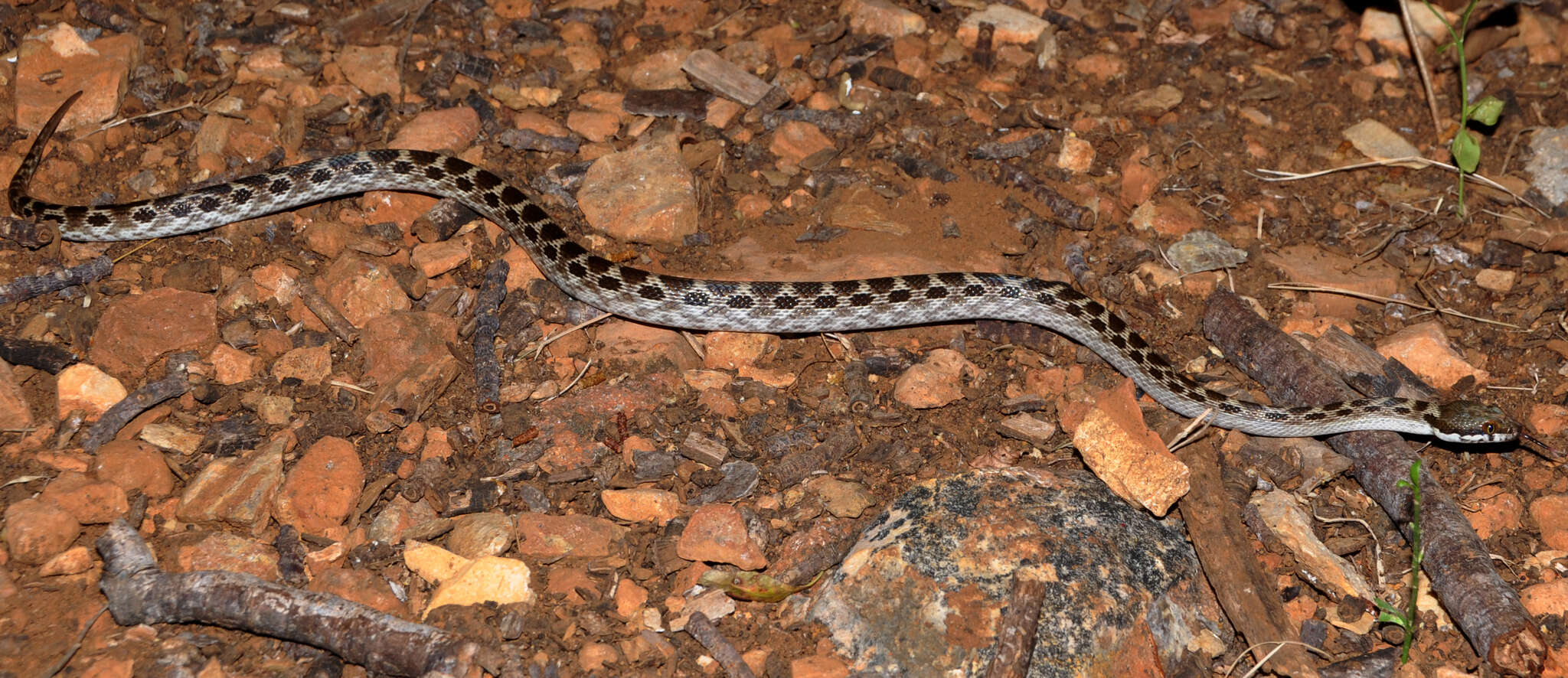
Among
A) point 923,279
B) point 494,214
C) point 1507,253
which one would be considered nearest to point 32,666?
point 494,214

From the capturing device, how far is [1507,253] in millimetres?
9227

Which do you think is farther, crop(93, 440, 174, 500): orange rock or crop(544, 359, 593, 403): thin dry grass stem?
crop(544, 359, 593, 403): thin dry grass stem

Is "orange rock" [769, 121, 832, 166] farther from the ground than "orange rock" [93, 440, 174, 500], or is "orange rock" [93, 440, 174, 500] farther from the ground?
"orange rock" [769, 121, 832, 166]

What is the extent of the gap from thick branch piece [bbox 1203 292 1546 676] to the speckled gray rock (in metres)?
1.69

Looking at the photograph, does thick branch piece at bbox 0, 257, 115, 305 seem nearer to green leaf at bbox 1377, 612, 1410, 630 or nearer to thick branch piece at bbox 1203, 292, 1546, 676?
thick branch piece at bbox 1203, 292, 1546, 676

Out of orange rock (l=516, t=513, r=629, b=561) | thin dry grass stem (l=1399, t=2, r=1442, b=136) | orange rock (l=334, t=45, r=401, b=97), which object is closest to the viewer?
orange rock (l=516, t=513, r=629, b=561)

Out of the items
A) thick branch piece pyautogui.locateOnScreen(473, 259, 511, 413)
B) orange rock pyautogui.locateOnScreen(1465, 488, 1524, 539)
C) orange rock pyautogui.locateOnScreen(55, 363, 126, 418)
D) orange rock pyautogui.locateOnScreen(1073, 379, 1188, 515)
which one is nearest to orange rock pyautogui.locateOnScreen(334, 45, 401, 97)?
thick branch piece pyautogui.locateOnScreen(473, 259, 511, 413)

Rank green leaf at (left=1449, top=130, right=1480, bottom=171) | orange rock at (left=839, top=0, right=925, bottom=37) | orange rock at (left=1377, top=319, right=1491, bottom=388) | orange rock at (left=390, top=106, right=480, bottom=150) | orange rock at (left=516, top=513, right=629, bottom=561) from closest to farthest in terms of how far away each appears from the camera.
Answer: orange rock at (left=516, top=513, right=629, bottom=561) → orange rock at (left=1377, top=319, right=1491, bottom=388) → orange rock at (left=390, top=106, right=480, bottom=150) → green leaf at (left=1449, top=130, right=1480, bottom=171) → orange rock at (left=839, top=0, right=925, bottom=37)

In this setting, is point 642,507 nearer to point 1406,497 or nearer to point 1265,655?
point 1265,655

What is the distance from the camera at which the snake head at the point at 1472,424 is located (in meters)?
7.61

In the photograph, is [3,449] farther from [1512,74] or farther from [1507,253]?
[1512,74]

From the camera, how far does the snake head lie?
761 cm

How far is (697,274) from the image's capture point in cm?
882

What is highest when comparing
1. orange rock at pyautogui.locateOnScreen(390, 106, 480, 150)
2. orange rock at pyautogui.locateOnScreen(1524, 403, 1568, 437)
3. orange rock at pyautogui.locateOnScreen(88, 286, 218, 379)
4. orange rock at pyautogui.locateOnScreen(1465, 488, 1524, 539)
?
orange rock at pyautogui.locateOnScreen(390, 106, 480, 150)
